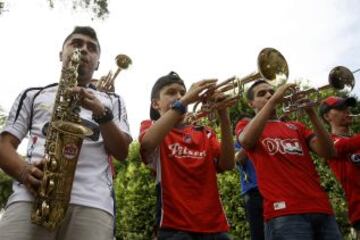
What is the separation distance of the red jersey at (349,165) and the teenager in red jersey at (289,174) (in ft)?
1.03

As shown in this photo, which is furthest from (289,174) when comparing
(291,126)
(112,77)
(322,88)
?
(112,77)

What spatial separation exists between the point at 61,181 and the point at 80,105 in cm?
53

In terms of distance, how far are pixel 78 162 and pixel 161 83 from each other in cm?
149

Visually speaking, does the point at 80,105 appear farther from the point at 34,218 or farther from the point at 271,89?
the point at 271,89

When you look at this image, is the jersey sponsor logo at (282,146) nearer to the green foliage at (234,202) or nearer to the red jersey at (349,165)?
the red jersey at (349,165)

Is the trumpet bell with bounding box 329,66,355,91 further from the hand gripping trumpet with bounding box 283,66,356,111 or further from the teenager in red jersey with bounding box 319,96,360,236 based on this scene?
the teenager in red jersey with bounding box 319,96,360,236

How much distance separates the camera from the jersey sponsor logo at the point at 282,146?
12.4 ft

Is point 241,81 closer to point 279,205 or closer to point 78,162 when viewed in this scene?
point 279,205

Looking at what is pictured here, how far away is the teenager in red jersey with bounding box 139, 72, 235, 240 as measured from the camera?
3094 mm

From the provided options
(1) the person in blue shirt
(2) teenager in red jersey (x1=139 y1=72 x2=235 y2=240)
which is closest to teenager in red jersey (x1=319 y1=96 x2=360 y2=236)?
(1) the person in blue shirt

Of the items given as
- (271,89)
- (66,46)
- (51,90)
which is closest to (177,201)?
(51,90)

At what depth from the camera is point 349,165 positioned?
424 cm

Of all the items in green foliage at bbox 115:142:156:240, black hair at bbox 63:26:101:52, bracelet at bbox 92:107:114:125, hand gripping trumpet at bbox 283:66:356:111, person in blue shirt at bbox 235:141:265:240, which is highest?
black hair at bbox 63:26:101:52

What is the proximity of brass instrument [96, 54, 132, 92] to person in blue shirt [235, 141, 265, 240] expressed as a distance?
1.88m
